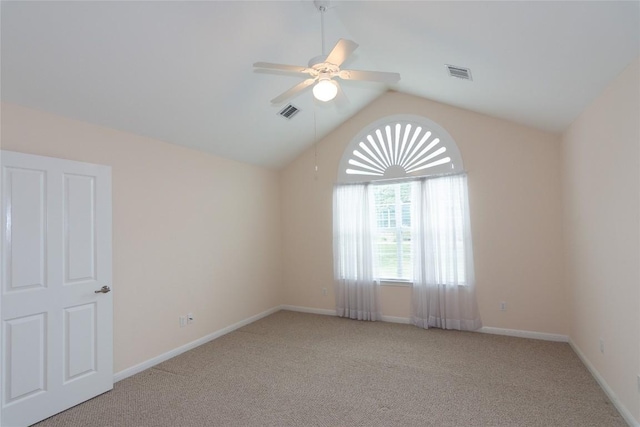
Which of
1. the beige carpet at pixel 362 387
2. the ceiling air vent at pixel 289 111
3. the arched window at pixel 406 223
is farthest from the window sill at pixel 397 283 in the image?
the ceiling air vent at pixel 289 111

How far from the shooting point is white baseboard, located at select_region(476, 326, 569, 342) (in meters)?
3.93

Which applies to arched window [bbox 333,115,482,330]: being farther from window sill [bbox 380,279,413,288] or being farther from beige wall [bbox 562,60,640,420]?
beige wall [bbox 562,60,640,420]

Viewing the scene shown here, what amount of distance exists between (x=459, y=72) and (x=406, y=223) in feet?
7.27

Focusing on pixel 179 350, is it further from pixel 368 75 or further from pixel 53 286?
pixel 368 75

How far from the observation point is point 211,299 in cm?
430

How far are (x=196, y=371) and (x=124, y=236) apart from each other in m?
1.57

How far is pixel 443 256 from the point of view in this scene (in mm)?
4473

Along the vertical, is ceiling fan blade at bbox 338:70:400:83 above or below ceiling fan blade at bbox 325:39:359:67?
below

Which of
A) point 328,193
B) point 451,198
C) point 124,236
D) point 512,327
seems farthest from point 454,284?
point 124,236

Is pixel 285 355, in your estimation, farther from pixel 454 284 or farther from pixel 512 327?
pixel 512 327

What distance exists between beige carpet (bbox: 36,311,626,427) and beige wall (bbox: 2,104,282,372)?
484mm

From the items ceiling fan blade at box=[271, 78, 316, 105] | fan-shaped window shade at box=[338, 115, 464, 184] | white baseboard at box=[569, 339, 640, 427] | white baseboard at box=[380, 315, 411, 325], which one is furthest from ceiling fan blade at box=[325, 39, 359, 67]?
white baseboard at box=[380, 315, 411, 325]

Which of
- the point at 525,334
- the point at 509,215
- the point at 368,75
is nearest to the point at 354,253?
the point at 509,215

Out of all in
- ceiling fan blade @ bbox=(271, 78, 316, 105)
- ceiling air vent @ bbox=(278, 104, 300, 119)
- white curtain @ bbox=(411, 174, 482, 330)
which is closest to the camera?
ceiling fan blade @ bbox=(271, 78, 316, 105)
